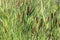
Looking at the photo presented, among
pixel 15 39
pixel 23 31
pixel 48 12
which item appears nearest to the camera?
pixel 15 39

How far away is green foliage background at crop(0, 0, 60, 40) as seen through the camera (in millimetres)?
2023

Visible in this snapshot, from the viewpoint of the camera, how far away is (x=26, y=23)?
7.18 ft

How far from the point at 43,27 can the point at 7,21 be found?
12.9 inches

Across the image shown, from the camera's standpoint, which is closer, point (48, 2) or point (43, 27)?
point (43, 27)

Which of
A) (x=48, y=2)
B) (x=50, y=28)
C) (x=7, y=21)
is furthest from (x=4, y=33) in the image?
(x=48, y=2)

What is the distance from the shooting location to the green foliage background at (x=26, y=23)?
2023mm

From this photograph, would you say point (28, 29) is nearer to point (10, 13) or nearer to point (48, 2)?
point (10, 13)

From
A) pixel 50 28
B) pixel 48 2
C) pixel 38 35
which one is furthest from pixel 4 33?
pixel 48 2

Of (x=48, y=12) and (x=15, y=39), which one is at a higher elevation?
(x=48, y=12)

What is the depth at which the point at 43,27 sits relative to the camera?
2.11 metres

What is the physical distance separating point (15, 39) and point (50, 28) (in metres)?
0.37

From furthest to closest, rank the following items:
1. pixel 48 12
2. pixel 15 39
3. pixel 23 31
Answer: pixel 48 12
pixel 23 31
pixel 15 39

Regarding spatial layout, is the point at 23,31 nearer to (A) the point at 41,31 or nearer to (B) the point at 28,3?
(A) the point at 41,31

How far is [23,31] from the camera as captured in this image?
2117mm
